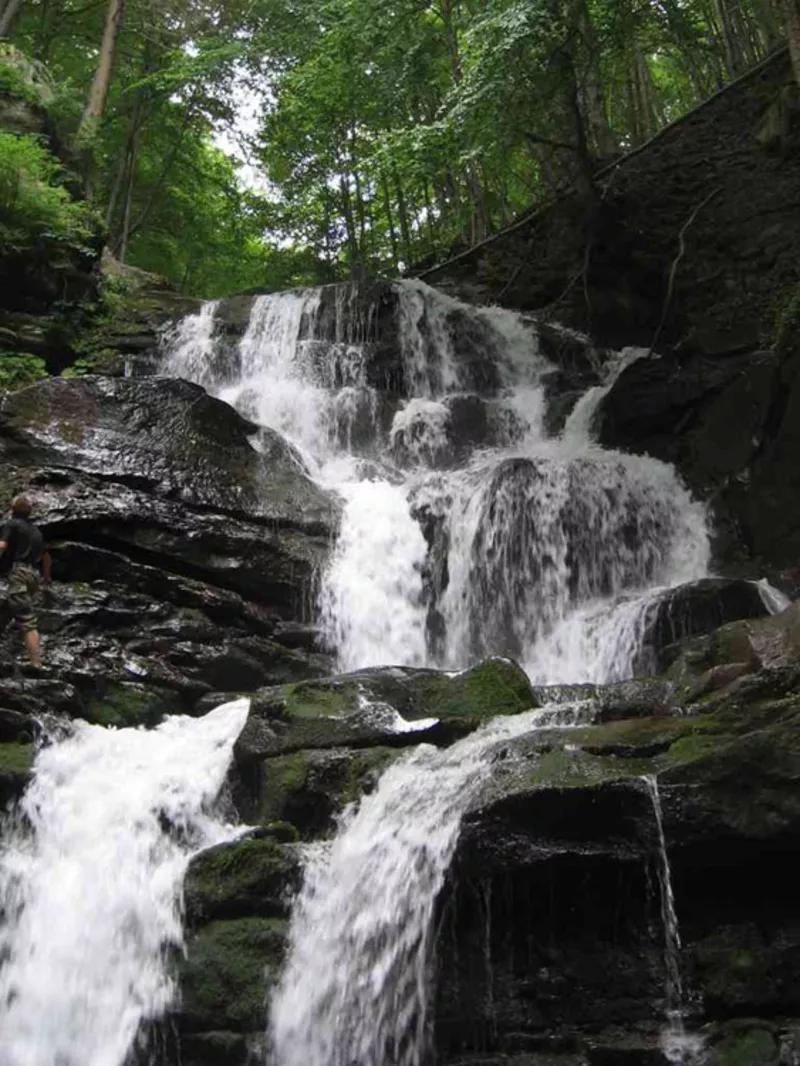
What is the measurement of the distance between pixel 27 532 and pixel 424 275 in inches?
454

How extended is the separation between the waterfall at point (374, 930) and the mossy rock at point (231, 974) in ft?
0.36

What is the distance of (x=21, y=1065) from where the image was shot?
5973 mm

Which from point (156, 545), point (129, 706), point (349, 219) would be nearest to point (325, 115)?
point (349, 219)

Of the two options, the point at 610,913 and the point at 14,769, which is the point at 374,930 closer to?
the point at 610,913

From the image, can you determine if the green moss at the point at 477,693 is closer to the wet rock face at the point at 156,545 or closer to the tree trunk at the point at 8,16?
the wet rock face at the point at 156,545

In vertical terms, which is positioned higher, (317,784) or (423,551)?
(423,551)

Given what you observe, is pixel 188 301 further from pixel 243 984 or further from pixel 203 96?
pixel 243 984

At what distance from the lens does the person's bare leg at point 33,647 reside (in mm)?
8516

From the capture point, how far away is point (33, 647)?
852 centimetres

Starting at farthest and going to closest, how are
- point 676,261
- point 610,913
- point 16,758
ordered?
point 676,261
point 16,758
point 610,913

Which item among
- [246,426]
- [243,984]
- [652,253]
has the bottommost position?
[243,984]

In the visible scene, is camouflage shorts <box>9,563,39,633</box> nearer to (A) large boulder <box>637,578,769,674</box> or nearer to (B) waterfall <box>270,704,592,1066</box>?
(B) waterfall <box>270,704,592,1066</box>

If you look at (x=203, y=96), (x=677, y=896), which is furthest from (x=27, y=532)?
(x=203, y=96)

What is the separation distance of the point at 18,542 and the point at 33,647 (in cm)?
93
